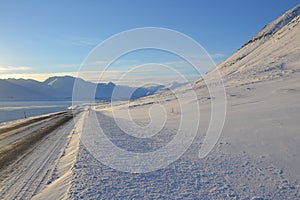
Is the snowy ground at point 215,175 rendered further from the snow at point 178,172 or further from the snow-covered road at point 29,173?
the snow-covered road at point 29,173

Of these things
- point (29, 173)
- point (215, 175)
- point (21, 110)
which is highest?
point (29, 173)

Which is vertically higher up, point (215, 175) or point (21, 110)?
point (215, 175)

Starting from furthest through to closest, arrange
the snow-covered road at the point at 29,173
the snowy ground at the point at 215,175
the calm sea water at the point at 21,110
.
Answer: the calm sea water at the point at 21,110 → the snow-covered road at the point at 29,173 → the snowy ground at the point at 215,175

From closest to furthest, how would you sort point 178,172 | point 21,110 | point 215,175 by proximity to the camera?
point 215,175 → point 178,172 → point 21,110

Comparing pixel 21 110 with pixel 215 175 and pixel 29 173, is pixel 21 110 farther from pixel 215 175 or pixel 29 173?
pixel 215 175

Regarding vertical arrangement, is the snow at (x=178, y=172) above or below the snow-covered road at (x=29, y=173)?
below

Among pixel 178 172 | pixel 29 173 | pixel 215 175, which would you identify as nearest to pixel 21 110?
pixel 29 173

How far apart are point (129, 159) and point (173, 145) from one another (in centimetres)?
395

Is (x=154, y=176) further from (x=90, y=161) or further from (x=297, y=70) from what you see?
(x=297, y=70)

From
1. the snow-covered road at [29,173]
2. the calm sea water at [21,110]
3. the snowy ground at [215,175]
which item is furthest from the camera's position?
the calm sea water at [21,110]

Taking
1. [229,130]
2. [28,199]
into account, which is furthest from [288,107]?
[28,199]

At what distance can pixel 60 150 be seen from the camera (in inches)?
583

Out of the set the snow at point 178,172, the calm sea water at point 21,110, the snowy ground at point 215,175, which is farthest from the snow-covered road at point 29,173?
the calm sea water at point 21,110

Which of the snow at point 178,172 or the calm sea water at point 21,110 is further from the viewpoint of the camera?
the calm sea water at point 21,110
